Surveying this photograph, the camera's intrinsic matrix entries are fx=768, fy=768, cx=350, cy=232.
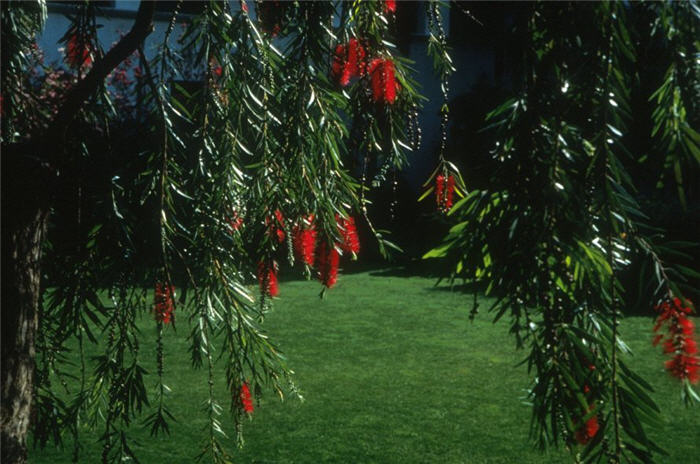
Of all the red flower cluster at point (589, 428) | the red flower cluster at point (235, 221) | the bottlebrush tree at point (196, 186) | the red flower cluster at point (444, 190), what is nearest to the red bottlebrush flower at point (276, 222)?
the bottlebrush tree at point (196, 186)

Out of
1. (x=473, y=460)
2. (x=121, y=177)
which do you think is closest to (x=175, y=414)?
(x=473, y=460)

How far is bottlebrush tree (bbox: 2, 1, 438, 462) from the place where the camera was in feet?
5.65

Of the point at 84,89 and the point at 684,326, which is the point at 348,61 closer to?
the point at 84,89

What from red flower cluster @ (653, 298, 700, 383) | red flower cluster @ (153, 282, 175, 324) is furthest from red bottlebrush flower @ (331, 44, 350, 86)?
red flower cluster @ (653, 298, 700, 383)

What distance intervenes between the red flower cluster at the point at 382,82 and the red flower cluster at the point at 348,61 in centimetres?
4

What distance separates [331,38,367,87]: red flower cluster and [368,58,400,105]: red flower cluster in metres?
0.04

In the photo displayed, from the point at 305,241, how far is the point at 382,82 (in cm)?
41

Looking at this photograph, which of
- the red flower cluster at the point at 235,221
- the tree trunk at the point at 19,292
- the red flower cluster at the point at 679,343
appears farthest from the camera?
the red flower cluster at the point at 235,221

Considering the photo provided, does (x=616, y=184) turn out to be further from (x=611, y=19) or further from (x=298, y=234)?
(x=298, y=234)

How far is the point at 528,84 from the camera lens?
36.7 inches

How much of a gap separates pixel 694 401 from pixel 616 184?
261 millimetres

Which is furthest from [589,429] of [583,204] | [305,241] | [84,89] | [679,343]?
[84,89]

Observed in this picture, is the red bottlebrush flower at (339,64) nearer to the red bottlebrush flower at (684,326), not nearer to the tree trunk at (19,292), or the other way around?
the tree trunk at (19,292)

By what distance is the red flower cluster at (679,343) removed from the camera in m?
0.85
